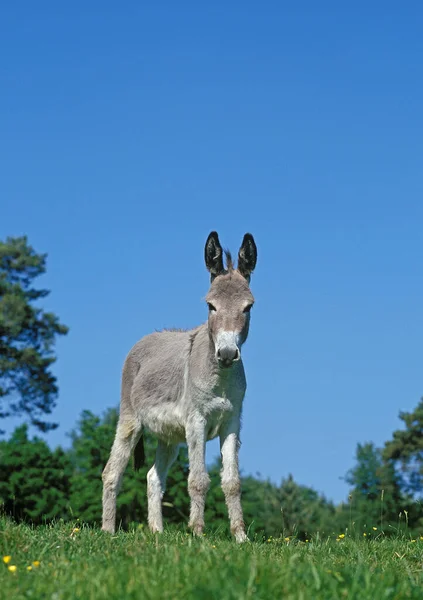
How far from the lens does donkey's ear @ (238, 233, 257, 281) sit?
10812 mm

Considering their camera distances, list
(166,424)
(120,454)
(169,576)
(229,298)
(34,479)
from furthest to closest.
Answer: (34,479) < (120,454) < (166,424) < (229,298) < (169,576)

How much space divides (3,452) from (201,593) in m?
34.8

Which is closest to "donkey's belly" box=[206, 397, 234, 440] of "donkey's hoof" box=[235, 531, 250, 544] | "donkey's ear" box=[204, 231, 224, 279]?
"donkey's hoof" box=[235, 531, 250, 544]

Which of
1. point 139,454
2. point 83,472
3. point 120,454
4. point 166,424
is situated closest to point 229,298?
point 166,424

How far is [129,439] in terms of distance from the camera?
13750mm

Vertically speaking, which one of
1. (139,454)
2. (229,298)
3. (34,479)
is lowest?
(139,454)

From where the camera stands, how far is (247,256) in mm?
10883

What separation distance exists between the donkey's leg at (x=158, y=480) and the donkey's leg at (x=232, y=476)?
263 centimetres

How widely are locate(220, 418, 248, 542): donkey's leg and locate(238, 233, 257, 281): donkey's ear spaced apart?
1972 millimetres

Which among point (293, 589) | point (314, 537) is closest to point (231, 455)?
point (314, 537)

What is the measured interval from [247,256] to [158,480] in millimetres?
4336

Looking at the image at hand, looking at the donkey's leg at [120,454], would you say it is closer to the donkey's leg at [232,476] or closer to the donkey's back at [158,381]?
the donkey's back at [158,381]

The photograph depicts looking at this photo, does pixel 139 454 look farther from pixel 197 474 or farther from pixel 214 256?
pixel 214 256

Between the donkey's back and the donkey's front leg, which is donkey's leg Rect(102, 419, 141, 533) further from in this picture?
the donkey's front leg
